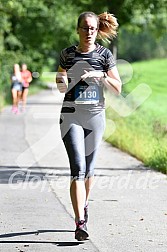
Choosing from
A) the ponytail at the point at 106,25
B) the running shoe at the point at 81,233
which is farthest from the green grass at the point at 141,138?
the running shoe at the point at 81,233

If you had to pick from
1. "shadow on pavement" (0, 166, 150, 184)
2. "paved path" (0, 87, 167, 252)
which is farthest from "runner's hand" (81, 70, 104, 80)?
"shadow on pavement" (0, 166, 150, 184)

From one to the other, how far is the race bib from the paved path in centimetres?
125

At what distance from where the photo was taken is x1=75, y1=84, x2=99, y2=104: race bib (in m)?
7.34

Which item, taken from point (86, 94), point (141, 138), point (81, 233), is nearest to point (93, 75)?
point (86, 94)

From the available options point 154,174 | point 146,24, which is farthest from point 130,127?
point 146,24

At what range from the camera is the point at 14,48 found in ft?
164

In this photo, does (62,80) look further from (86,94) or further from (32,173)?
(32,173)

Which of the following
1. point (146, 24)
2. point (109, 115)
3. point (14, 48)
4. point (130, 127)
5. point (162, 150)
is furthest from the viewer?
point (14, 48)

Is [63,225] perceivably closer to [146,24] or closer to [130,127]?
[130,127]

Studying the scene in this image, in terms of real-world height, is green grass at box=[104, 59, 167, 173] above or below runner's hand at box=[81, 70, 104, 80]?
below

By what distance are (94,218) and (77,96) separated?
166 centimetres

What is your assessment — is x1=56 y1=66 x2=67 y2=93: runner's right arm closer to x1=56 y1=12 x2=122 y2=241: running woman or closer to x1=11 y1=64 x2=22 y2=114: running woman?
x1=56 y1=12 x2=122 y2=241: running woman

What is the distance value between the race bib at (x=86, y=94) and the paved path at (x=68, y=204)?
1.25 metres

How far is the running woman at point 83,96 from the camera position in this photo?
7.30 metres
